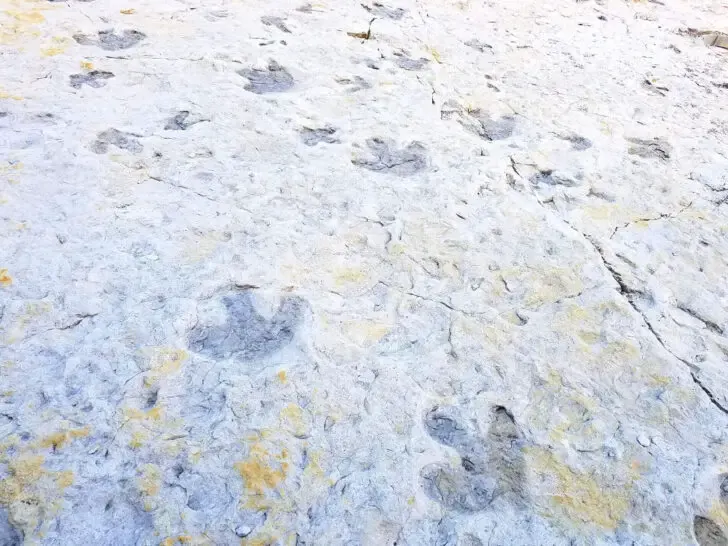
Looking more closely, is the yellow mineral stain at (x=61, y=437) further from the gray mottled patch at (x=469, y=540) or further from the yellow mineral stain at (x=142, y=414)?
the gray mottled patch at (x=469, y=540)

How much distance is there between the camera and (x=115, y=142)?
1.72m

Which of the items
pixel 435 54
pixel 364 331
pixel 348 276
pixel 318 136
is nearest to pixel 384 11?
pixel 435 54

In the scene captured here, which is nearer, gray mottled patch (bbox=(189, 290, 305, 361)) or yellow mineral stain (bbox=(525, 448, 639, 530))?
yellow mineral stain (bbox=(525, 448, 639, 530))

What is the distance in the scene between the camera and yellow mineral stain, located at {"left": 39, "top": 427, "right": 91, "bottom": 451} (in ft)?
3.41

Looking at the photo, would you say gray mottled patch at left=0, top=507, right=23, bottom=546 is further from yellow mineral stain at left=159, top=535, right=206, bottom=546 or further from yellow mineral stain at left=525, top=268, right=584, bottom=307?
yellow mineral stain at left=525, top=268, right=584, bottom=307

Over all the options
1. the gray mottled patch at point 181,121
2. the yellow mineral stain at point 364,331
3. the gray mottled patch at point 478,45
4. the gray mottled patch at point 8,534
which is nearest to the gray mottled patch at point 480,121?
the gray mottled patch at point 478,45

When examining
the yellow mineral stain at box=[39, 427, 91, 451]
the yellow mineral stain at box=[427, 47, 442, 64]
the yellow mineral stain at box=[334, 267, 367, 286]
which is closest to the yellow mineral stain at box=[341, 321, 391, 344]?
the yellow mineral stain at box=[334, 267, 367, 286]

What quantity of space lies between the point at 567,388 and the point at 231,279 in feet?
2.30

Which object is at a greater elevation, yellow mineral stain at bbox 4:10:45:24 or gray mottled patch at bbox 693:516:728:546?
gray mottled patch at bbox 693:516:728:546

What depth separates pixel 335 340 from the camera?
50.7 inches

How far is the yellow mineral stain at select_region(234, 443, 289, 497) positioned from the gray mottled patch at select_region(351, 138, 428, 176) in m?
0.91

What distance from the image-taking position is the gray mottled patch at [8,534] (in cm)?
93

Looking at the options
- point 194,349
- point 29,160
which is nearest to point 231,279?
point 194,349

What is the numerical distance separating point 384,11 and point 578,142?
1.06m
